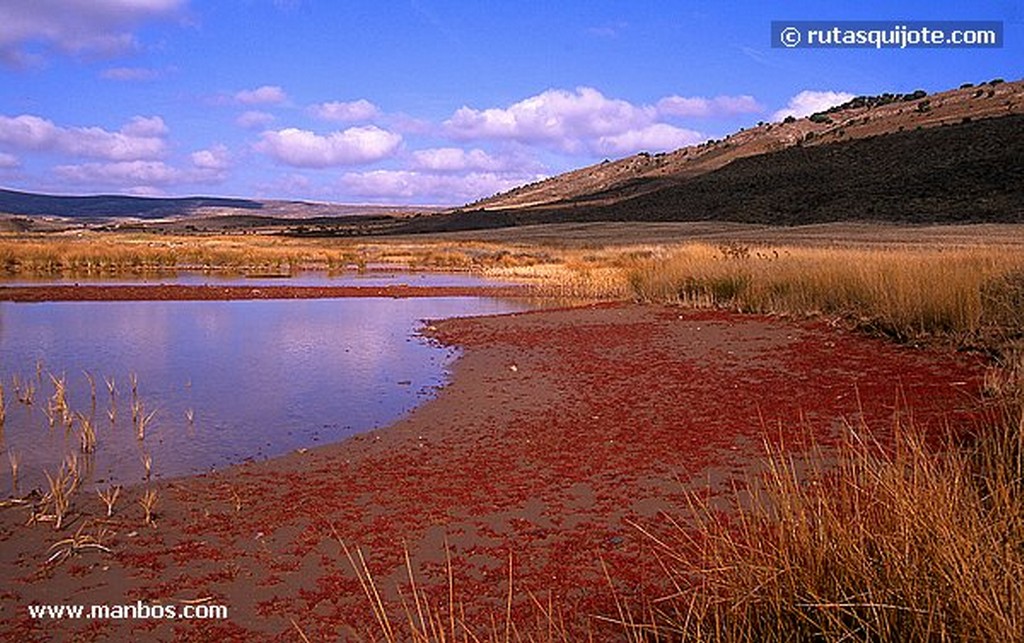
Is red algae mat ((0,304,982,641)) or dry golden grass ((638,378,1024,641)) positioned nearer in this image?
dry golden grass ((638,378,1024,641))

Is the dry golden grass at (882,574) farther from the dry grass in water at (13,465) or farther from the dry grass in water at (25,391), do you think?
the dry grass in water at (25,391)

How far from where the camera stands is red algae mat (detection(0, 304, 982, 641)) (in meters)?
4.75

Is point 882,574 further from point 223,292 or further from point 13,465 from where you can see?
point 223,292

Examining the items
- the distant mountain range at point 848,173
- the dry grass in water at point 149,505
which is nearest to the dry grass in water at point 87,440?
the dry grass in water at point 149,505

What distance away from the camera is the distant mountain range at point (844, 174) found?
55750 mm

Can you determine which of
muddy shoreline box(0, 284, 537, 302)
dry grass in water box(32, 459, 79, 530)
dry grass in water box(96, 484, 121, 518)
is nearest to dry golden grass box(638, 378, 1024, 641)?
dry grass in water box(96, 484, 121, 518)

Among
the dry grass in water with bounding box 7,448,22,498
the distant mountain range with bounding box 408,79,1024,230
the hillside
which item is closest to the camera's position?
the dry grass in water with bounding box 7,448,22,498

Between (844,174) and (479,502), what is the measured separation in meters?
70.2

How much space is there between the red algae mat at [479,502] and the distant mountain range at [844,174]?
143 ft

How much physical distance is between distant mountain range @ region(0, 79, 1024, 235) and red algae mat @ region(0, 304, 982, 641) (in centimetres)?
4358

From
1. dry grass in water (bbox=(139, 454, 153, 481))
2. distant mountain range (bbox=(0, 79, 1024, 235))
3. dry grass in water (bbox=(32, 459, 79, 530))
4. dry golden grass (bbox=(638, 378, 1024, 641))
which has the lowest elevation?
dry grass in water (bbox=(139, 454, 153, 481))

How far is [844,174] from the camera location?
69.7m

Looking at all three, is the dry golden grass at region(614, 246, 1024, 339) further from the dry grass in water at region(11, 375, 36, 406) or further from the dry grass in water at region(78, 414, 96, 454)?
the dry grass in water at region(11, 375, 36, 406)

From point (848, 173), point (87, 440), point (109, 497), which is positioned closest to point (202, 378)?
point (87, 440)
